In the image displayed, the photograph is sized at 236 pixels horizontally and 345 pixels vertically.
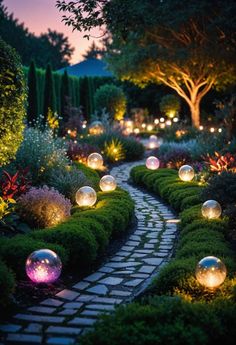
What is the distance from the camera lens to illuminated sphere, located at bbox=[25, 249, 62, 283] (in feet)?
15.9

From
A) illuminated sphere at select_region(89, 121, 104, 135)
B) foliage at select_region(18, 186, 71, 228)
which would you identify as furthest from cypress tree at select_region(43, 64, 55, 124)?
foliage at select_region(18, 186, 71, 228)

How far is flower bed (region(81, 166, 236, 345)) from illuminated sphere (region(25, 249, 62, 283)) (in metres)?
0.99

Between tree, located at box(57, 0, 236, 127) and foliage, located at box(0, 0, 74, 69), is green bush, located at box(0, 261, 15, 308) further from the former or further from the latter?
foliage, located at box(0, 0, 74, 69)

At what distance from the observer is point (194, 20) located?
2231cm

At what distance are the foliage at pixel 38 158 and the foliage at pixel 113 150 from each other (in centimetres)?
626

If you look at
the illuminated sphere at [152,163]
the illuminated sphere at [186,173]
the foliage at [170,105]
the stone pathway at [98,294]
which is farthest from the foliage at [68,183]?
the foliage at [170,105]

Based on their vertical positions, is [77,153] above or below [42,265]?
above

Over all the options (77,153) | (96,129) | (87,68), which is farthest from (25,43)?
(77,153)

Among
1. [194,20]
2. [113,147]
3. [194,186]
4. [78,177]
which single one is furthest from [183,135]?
[78,177]

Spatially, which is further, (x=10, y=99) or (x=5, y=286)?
(x=10, y=99)

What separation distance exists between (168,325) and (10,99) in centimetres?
427

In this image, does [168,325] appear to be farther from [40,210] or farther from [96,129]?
[96,129]

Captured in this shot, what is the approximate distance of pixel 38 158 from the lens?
31.0ft

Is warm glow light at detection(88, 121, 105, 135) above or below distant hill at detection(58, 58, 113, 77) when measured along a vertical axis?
below
